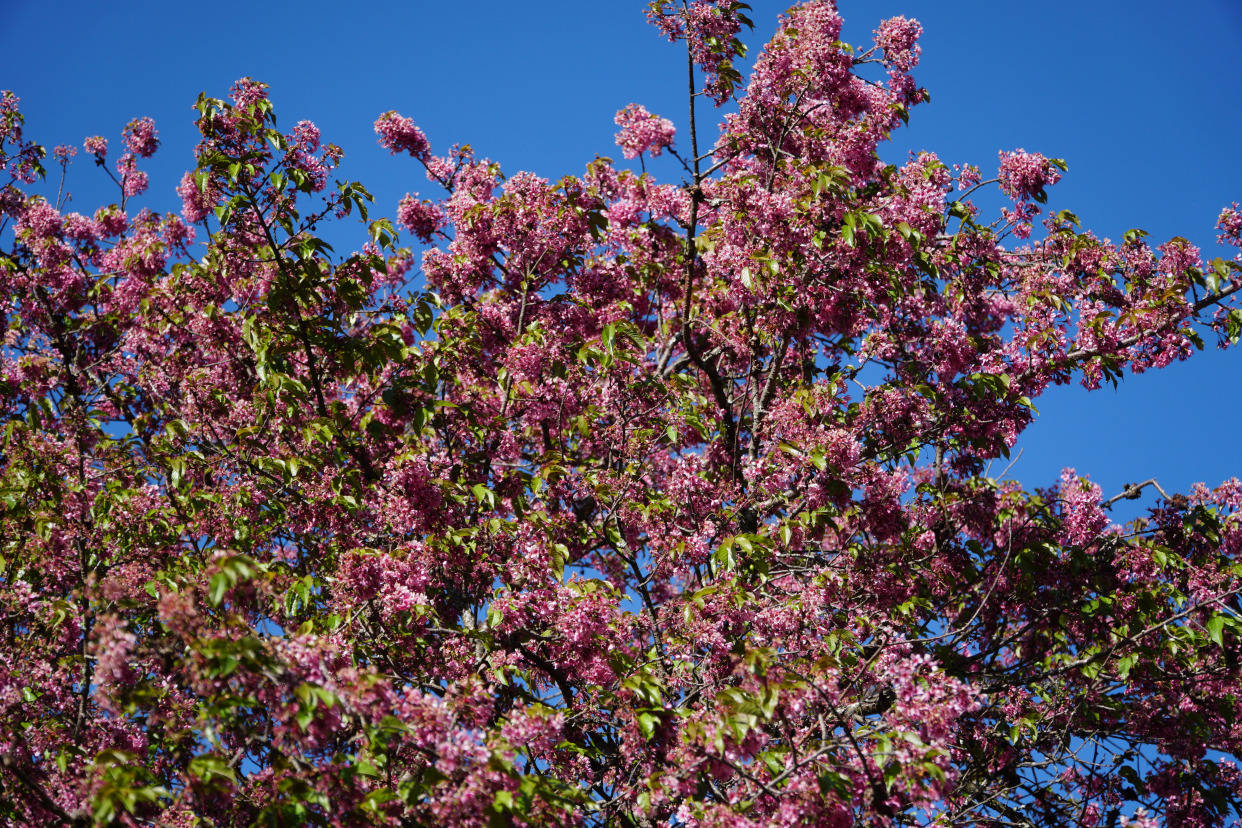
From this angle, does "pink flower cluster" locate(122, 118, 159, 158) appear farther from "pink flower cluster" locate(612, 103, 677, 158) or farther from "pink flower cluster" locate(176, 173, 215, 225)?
"pink flower cluster" locate(612, 103, 677, 158)

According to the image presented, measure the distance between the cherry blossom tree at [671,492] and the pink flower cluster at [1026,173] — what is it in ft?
0.11

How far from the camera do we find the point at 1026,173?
338 inches

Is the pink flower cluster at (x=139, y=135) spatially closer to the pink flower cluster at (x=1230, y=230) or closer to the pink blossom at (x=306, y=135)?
the pink blossom at (x=306, y=135)

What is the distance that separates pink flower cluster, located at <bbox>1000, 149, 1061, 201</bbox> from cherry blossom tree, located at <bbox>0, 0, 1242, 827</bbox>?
0.03m

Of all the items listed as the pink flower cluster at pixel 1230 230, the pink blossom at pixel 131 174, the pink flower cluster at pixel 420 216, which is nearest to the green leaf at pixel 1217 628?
the pink flower cluster at pixel 1230 230

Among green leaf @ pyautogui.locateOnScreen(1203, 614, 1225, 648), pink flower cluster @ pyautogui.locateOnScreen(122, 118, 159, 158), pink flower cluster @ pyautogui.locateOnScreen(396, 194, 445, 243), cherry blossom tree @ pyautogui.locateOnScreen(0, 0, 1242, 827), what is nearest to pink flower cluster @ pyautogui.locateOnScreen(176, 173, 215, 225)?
cherry blossom tree @ pyautogui.locateOnScreen(0, 0, 1242, 827)

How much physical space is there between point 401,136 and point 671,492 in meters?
5.48

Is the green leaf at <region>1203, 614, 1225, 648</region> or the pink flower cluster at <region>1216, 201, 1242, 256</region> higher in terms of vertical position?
the pink flower cluster at <region>1216, 201, 1242, 256</region>

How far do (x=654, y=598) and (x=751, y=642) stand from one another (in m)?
4.17

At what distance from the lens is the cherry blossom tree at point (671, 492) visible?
16.1ft

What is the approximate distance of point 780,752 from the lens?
4379 millimetres

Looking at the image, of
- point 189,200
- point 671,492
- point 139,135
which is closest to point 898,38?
point 671,492

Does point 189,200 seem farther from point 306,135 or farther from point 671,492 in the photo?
point 671,492

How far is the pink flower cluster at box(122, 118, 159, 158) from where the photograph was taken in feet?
38.1
